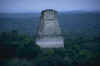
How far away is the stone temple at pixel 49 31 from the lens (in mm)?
2600

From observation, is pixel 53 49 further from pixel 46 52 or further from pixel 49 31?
pixel 49 31

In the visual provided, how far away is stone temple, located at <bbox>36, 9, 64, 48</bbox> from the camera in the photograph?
260 centimetres

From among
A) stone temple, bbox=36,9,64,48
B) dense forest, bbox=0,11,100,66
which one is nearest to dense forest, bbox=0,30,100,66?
dense forest, bbox=0,11,100,66

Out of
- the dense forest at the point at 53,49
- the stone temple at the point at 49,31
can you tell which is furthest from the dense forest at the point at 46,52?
the stone temple at the point at 49,31

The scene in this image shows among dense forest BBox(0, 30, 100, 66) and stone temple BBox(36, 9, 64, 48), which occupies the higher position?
stone temple BBox(36, 9, 64, 48)

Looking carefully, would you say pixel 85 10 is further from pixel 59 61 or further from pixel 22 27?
pixel 22 27

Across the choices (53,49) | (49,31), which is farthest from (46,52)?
(49,31)

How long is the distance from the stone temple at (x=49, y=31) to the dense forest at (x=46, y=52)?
0.41 ft

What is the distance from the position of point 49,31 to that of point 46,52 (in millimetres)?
→ 454

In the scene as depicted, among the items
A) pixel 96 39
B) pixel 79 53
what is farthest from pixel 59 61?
pixel 96 39

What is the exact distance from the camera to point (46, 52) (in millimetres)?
2449

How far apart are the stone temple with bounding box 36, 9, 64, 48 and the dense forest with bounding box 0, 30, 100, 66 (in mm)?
124

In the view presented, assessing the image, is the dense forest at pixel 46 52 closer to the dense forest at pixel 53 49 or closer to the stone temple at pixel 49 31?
the dense forest at pixel 53 49

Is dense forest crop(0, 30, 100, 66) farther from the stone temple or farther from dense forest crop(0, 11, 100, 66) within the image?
the stone temple
